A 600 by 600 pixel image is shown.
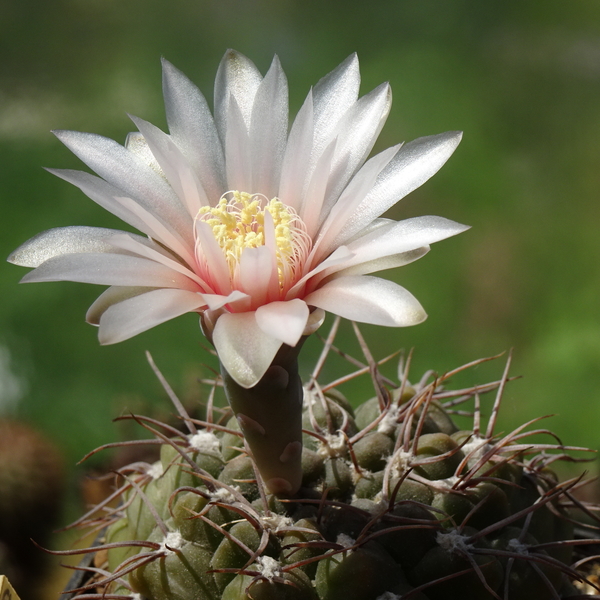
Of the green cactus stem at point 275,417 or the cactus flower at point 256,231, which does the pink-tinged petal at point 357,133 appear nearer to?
the cactus flower at point 256,231

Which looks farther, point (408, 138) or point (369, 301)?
point (408, 138)

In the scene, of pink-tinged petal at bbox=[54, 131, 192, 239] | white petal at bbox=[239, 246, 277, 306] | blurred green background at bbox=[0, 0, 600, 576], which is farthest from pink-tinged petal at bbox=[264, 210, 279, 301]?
blurred green background at bbox=[0, 0, 600, 576]

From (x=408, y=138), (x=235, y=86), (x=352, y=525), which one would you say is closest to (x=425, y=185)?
(x=408, y=138)

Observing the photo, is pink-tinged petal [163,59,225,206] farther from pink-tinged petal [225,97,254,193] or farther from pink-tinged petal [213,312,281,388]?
pink-tinged petal [213,312,281,388]

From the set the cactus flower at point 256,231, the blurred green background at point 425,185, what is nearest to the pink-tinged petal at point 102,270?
the cactus flower at point 256,231

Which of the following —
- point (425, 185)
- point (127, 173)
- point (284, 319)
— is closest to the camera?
point (284, 319)

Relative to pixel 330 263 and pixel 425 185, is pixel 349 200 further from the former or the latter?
pixel 425 185
